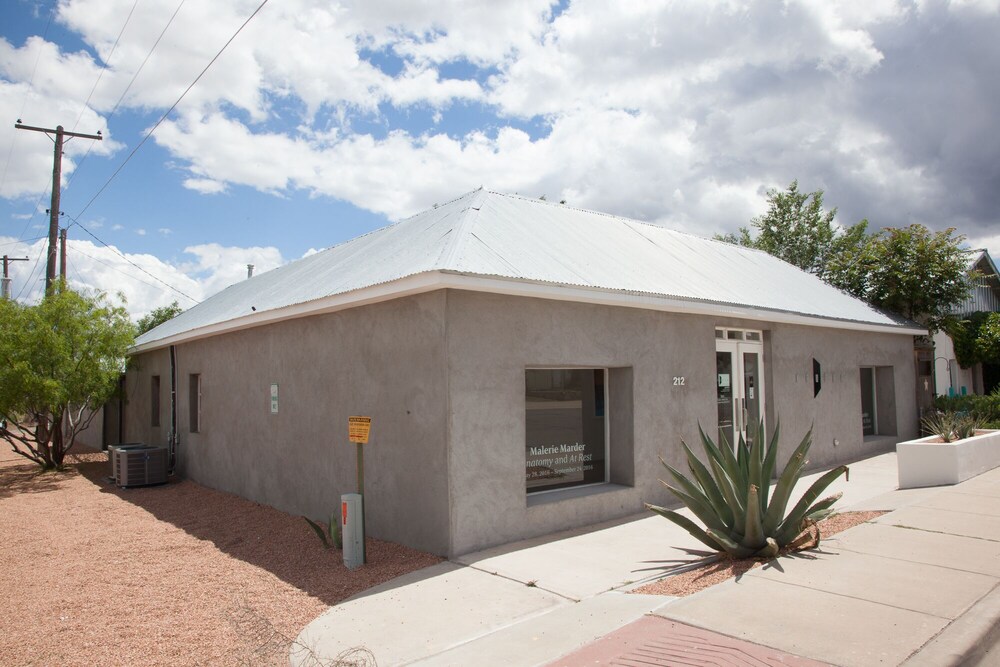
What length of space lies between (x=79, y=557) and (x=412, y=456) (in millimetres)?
4127

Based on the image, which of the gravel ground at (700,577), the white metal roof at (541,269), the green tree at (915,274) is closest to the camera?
the gravel ground at (700,577)

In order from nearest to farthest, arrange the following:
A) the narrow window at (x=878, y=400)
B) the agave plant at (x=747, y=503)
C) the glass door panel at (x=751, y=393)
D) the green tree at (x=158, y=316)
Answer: the agave plant at (x=747, y=503)
the glass door panel at (x=751, y=393)
the narrow window at (x=878, y=400)
the green tree at (x=158, y=316)

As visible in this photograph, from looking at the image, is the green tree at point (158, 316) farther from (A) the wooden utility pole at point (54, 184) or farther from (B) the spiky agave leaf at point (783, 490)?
(B) the spiky agave leaf at point (783, 490)

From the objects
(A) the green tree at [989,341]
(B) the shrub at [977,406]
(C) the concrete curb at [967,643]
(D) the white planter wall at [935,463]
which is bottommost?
(C) the concrete curb at [967,643]

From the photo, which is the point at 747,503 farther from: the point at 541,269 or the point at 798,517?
the point at 541,269

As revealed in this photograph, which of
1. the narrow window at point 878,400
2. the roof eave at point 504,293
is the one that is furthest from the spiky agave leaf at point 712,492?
the narrow window at point 878,400

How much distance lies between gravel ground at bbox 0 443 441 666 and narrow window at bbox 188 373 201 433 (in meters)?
3.01

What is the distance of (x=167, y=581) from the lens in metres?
6.91

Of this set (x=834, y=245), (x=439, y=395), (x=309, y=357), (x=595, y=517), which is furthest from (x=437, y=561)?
(x=834, y=245)

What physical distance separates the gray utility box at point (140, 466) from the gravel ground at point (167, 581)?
2.08m

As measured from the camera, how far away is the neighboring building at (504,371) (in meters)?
7.34

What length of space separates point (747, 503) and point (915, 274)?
1374 centimetres

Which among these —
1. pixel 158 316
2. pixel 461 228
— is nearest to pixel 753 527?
pixel 461 228

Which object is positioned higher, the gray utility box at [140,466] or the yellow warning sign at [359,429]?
the yellow warning sign at [359,429]
